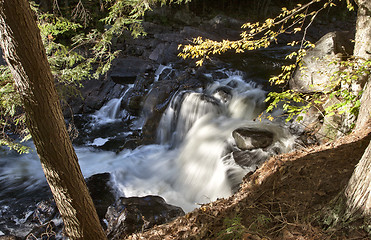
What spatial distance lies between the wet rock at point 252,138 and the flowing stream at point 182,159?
14 centimetres

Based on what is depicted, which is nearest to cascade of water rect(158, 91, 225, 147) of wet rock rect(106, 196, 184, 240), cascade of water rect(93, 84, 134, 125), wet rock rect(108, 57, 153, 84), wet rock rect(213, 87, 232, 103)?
wet rock rect(213, 87, 232, 103)

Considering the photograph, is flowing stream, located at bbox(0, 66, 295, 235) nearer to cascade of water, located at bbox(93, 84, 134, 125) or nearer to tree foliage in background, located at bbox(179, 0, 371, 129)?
cascade of water, located at bbox(93, 84, 134, 125)

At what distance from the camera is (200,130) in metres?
8.72

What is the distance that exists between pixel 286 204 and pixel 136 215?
121 inches

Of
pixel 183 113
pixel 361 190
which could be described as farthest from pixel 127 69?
pixel 361 190

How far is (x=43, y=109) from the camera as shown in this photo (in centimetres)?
249

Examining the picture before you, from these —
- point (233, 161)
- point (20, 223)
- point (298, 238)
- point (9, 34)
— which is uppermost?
point (9, 34)

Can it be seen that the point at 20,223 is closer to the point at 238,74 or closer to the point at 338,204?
the point at 338,204

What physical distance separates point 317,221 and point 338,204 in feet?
0.96

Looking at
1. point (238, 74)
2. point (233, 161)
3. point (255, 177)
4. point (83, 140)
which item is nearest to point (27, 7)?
point (255, 177)

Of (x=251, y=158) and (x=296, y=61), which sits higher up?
(x=296, y=61)

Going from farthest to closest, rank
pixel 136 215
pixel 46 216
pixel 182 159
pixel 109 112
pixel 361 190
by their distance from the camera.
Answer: pixel 109 112
pixel 182 159
pixel 46 216
pixel 136 215
pixel 361 190

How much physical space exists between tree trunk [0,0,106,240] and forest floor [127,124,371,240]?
1.27m

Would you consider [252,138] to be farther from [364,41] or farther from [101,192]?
[101,192]
